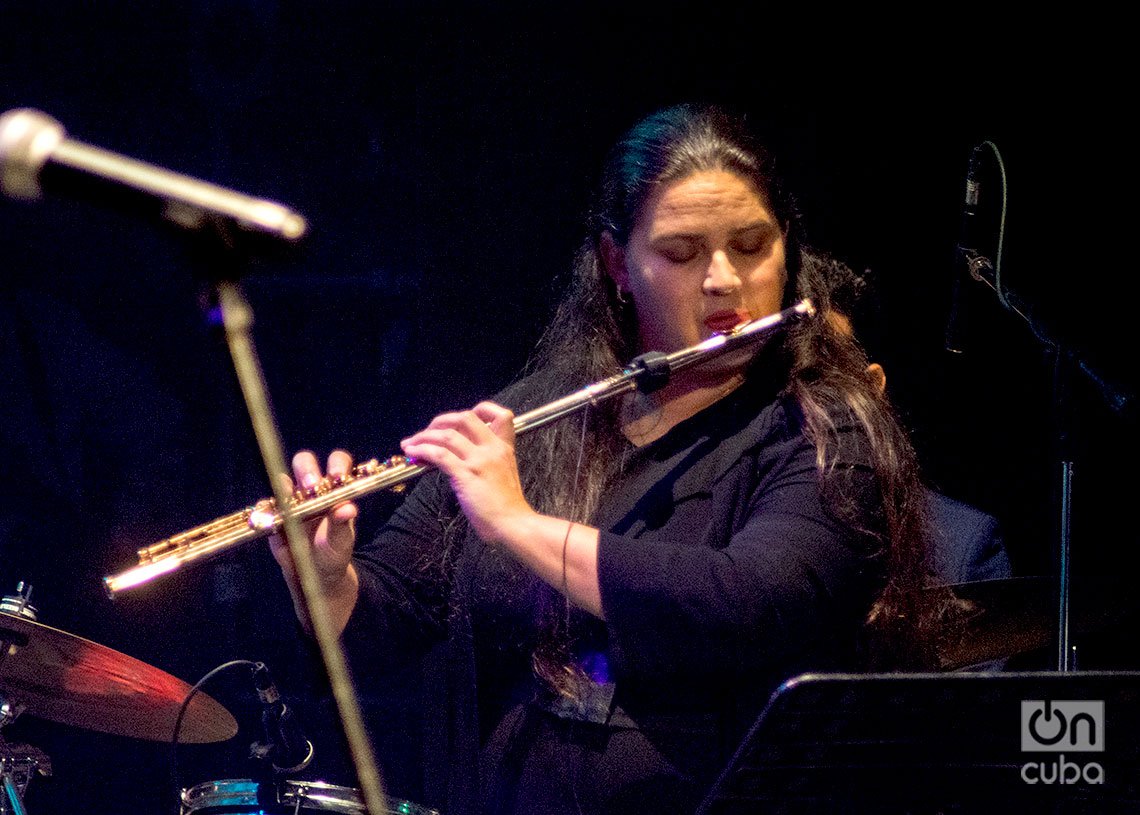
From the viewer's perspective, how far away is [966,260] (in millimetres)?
2451

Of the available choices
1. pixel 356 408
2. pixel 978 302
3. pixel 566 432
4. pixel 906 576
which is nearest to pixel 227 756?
pixel 356 408

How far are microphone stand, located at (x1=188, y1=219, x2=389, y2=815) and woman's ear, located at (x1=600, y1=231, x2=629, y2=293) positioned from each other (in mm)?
1282

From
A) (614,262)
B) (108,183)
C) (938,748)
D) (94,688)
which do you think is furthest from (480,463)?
(94,688)

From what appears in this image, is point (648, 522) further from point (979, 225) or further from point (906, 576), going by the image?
point (979, 225)

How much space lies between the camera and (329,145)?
3199 millimetres

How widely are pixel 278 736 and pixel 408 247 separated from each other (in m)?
1.42

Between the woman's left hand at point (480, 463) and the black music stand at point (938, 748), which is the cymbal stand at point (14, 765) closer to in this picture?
the woman's left hand at point (480, 463)

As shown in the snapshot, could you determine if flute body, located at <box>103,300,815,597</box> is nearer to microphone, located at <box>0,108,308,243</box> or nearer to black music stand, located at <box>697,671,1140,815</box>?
black music stand, located at <box>697,671,1140,815</box>

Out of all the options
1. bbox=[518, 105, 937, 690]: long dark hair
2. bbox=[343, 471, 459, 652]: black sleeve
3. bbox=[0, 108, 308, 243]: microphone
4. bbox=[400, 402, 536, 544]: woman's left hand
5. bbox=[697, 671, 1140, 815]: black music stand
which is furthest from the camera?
bbox=[343, 471, 459, 652]: black sleeve

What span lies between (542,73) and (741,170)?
1275mm

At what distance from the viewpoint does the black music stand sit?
1.23 meters

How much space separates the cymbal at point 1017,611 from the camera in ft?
6.61

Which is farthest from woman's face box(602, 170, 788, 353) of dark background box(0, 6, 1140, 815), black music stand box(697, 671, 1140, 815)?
dark background box(0, 6, 1140, 815)

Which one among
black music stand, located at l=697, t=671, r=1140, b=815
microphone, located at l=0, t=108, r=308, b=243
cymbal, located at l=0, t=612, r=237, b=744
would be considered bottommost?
black music stand, located at l=697, t=671, r=1140, b=815
